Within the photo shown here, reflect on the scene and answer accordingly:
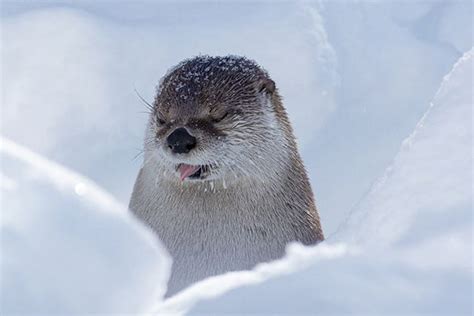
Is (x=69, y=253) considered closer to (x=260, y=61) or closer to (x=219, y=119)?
(x=219, y=119)

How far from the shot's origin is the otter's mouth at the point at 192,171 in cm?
299

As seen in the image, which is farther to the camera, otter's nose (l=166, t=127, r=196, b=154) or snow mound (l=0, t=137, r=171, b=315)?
otter's nose (l=166, t=127, r=196, b=154)

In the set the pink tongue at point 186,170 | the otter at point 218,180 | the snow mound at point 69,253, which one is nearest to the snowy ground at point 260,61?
the otter at point 218,180

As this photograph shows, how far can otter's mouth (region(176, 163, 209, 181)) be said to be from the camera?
118 inches

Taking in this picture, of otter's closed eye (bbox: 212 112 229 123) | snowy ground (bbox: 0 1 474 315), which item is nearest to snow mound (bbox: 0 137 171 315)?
otter's closed eye (bbox: 212 112 229 123)

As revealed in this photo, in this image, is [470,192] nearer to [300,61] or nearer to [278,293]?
[278,293]

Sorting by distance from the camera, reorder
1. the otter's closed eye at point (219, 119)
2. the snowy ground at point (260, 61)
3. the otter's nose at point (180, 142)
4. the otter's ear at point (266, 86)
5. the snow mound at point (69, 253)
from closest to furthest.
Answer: the snow mound at point (69, 253), the otter's nose at point (180, 142), the otter's closed eye at point (219, 119), the otter's ear at point (266, 86), the snowy ground at point (260, 61)

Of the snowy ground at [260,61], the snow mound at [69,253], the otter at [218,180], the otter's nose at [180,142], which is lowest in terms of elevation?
the snowy ground at [260,61]

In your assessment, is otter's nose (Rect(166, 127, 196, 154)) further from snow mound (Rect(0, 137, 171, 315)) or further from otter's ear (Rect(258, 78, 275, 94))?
snow mound (Rect(0, 137, 171, 315))

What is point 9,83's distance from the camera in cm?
468

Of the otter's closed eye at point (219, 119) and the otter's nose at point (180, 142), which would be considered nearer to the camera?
the otter's nose at point (180, 142)

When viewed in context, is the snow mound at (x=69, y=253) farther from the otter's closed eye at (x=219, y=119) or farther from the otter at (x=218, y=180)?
the otter's closed eye at (x=219, y=119)

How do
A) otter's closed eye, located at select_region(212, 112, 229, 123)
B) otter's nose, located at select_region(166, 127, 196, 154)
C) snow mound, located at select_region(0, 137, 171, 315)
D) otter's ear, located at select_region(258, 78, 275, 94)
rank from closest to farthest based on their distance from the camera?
snow mound, located at select_region(0, 137, 171, 315), otter's nose, located at select_region(166, 127, 196, 154), otter's closed eye, located at select_region(212, 112, 229, 123), otter's ear, located at select_region(258, 78, 275, 94)

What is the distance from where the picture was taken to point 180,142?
2.90 m
